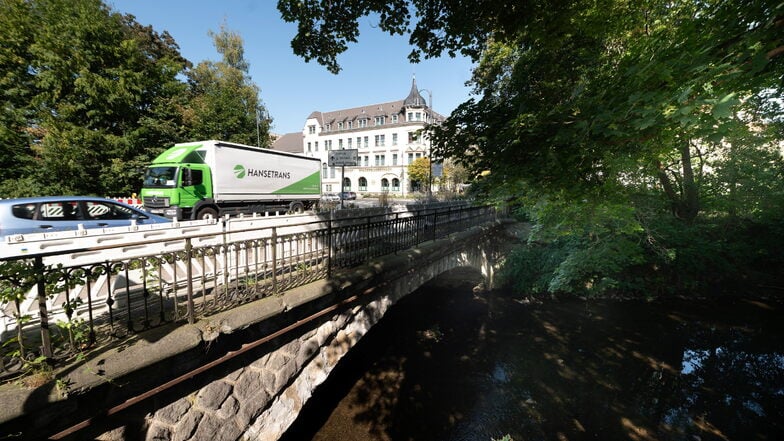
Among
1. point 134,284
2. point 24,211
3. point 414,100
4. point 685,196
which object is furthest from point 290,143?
point 134,284

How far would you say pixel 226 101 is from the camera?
2294cm

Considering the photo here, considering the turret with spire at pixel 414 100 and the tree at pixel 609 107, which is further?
the turret with spire at pixel 414 100

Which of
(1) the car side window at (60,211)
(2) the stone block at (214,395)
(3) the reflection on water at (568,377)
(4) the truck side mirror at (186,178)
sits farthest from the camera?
(4) the truck side mirror at (186,178)

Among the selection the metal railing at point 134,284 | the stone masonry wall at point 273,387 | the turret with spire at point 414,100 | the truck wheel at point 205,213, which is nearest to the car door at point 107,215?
the metal railing at point 134,284

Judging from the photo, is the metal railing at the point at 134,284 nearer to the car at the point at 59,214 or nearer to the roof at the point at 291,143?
the car at the point at 59,214

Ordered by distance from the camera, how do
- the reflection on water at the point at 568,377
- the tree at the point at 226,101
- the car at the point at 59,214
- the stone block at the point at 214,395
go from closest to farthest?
the stone block at the point at 214,395 → the car at the point at 59,214 → the reflection on water at the point at 568,377 → the tree at the point at 226,101

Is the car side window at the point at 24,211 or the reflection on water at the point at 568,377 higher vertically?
the car side window at the point at 24,211

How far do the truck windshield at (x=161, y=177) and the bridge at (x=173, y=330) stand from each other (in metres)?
7.85

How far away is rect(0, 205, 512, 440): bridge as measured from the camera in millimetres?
2359

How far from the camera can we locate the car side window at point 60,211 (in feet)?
20.2

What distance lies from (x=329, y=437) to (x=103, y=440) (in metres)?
4.42

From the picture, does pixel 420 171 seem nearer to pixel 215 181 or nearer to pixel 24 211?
pixel 215 181

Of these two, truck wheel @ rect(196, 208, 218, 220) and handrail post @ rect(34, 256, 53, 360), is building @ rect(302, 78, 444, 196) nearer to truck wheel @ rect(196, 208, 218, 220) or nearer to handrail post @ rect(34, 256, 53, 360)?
truck wheel @ rect(196, 208, 218, 220)

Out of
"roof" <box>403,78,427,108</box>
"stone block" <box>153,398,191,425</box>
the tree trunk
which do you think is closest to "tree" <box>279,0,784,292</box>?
the tree trunk
